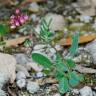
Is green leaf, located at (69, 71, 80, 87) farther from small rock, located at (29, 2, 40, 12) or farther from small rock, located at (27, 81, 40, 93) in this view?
small rock, located at (29, 2, 40, 12)

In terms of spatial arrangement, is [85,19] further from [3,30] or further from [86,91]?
[86,91]

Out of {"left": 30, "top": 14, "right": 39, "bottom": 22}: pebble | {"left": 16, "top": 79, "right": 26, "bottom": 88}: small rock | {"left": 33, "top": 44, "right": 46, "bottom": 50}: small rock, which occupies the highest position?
{"left": 30, "top": 14, "right": 39, "bottom": 22}: pebble

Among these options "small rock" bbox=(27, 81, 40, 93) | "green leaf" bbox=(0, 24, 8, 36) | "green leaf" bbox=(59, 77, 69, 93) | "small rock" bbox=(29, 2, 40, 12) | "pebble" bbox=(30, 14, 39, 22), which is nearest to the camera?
"green leaf" bbox=(59, 77, 69, 93)

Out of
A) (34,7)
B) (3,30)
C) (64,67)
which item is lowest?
(64,67)

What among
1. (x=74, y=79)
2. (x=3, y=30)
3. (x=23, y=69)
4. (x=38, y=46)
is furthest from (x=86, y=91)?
(x=3, y=30)

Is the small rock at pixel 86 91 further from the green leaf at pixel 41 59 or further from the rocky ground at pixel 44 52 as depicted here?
the green leaf at pixel 41 59

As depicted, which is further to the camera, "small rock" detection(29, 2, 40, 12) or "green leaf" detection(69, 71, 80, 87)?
"small rock" detection(29, 2, 40, 12)

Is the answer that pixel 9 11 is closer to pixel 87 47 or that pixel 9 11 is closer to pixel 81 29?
pixel 81 29

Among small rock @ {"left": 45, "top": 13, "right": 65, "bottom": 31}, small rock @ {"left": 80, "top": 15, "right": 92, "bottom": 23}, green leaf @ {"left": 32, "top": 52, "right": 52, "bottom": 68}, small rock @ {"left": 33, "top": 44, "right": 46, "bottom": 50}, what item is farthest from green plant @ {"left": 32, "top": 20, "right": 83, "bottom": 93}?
small rock @ {"left": 80, "top": 15, "right": 92, "bottom": 23}

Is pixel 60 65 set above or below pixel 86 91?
above

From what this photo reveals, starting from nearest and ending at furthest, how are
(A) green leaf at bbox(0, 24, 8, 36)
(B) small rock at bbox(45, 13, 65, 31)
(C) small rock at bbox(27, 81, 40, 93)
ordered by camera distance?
(C) small rock at bbox(27, 81, 40, 93)
(A) green leaf at bbox(0, 24, 8, 36)
(B) small rock at bbox(45, 13, 65, 31)

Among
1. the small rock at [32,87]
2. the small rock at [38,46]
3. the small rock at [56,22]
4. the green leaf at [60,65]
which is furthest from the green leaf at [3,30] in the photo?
the green leaf at [60,65]

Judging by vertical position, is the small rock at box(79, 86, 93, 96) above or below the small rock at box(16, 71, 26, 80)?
below
